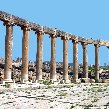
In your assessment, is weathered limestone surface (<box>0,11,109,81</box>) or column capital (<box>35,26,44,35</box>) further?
column capital (<box>35,26,44,35</box>)

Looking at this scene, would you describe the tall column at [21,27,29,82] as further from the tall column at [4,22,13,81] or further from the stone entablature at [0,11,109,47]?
→ the tall column at [4,22,13,81]

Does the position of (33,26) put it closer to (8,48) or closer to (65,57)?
(8,48)

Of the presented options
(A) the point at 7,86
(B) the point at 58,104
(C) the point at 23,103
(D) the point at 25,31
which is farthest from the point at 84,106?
(D) the point at 25,31

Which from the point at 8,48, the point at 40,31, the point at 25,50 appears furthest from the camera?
the point at 40,31

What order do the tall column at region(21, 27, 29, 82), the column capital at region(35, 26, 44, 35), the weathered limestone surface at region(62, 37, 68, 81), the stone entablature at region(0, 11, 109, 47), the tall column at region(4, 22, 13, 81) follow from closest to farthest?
the stone entablature at region(0, 11, 109, 47) → the tall column at region(4, 22, 13, 81) → the tall column at region(21, 27, 29, 82) → the column capital at region(35, 26, 44, 35) → the weathered limestone surface at region(62, 37, 68, 81)

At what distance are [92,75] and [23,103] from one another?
213 ft

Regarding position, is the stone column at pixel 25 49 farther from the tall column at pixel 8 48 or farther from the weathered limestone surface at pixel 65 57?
the weathered limestone surface at pixel 65 57

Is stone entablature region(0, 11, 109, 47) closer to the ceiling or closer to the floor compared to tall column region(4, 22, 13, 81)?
closer to the ceiling

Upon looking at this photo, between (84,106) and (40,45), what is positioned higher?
(40,45)

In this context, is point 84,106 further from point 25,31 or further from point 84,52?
point 84,52

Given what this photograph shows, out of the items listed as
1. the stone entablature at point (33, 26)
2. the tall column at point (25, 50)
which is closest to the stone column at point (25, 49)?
the tall column at point (25, 50)

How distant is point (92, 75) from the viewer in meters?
91.4

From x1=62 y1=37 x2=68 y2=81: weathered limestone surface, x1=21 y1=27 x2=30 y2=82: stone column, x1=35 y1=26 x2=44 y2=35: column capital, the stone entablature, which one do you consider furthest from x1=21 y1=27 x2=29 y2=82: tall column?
x1=62 y1=37 x2=68 y2=81: weathered limestone surface

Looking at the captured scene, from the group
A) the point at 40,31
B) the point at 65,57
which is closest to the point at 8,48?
the point at 40,31
